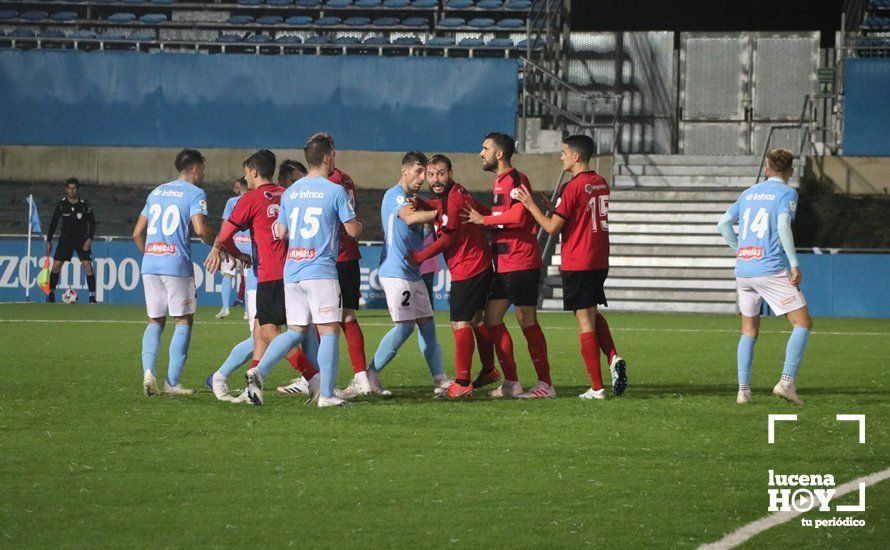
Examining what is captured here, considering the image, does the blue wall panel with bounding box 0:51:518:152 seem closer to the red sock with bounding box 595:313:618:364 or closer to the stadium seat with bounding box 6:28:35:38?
the stadium seat with bounding box 6:28:35:38

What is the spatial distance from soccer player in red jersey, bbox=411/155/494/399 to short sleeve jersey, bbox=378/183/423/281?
0.36m

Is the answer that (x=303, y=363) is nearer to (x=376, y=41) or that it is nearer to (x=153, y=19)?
(x=376, y=41)

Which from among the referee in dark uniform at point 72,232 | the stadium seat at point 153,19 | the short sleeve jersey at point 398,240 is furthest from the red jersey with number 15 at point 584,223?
the stadium seat at point 153,19

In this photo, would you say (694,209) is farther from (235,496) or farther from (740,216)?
(235,496)

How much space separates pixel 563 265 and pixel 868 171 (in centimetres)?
1952

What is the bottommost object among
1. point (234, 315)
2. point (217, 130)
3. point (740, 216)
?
point (234, 315)

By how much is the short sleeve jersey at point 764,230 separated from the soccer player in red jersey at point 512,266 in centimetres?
165

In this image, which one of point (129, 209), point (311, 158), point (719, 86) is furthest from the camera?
point (719, 86)

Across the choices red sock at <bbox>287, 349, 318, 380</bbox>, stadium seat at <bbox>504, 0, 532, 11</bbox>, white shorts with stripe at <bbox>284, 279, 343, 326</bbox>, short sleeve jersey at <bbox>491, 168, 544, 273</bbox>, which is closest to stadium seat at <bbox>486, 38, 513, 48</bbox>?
stadium seat at <bbox>504, 0, 532, 11</bbox>

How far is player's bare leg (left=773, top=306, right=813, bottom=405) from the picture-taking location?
10.1 metres

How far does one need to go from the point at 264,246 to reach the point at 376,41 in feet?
69.9

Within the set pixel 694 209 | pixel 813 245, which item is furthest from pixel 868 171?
pixel 694 209

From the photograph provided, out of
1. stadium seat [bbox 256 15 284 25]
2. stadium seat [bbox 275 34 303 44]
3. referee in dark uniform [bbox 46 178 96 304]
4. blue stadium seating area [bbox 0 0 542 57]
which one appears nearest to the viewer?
referee in dark uniform [bbox 46 178 96 304]

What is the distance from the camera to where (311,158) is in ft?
31.8
